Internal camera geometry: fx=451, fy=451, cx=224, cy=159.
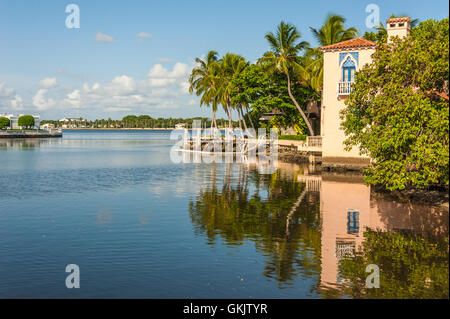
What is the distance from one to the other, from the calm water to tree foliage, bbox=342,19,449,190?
5.70ft

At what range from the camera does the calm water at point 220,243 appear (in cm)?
1070

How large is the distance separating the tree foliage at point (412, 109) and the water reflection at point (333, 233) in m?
1.74

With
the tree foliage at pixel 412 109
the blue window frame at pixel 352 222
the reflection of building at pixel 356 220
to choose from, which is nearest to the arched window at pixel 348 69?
the tree foliage at pixel 412 109

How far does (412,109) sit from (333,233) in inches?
320

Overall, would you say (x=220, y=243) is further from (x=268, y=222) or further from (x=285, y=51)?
(x=285, y=51)

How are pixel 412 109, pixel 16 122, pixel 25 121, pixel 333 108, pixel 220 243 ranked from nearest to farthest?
pixel 220 243 < pixel 412 109 < pixel 333 108 < pixel 25 121 < pixel 16 122

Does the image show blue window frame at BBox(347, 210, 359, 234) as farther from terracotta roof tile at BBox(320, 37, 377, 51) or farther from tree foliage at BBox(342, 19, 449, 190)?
terracotta roof tile at BBox(320, 37, 377, 51)

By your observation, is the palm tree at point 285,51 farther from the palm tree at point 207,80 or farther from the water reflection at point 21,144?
the water reflection at point 21,144

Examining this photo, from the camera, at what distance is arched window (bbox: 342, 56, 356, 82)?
3550cm

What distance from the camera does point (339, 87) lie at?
116 feet

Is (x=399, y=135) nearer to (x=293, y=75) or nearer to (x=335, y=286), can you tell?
(x=335, y=286)

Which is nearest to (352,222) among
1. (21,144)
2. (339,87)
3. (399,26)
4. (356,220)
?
(356,220)

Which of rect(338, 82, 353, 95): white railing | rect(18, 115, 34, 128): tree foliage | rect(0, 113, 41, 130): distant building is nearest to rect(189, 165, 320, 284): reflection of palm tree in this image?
rect(338, 82, 353, 95): white railing
